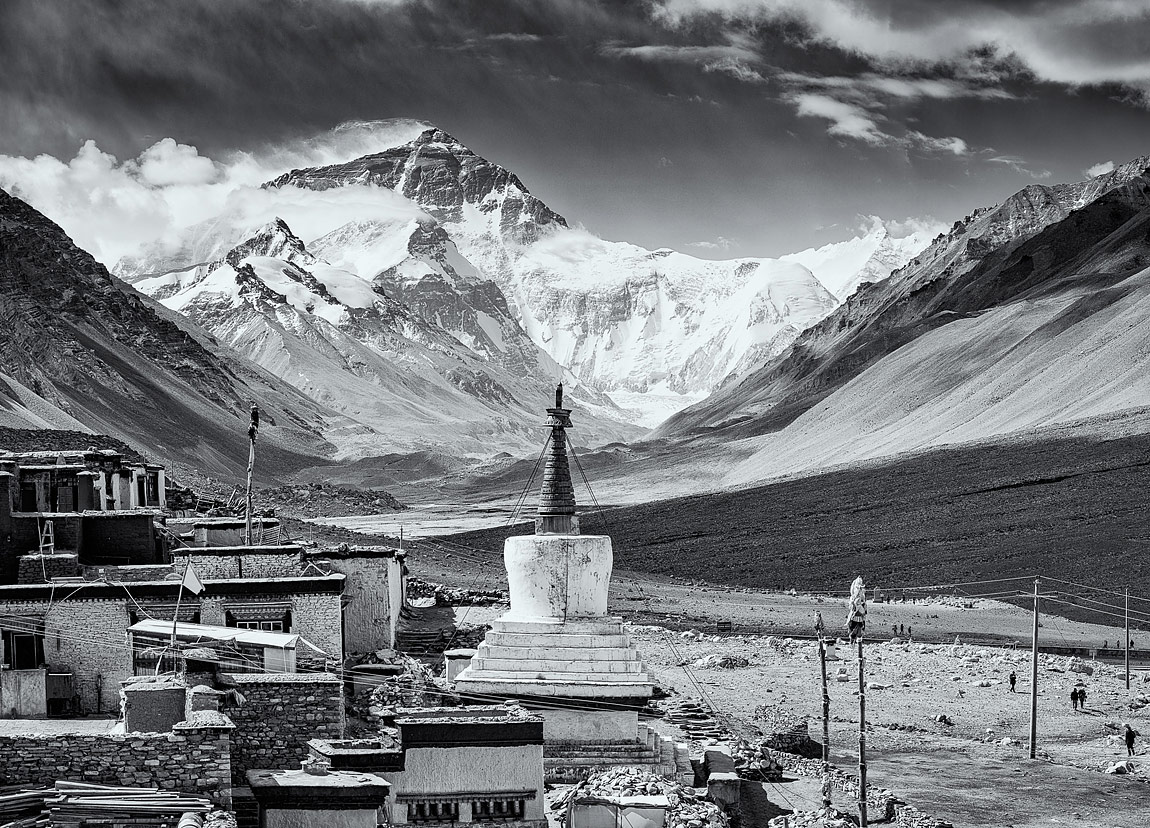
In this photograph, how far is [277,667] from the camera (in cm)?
1872

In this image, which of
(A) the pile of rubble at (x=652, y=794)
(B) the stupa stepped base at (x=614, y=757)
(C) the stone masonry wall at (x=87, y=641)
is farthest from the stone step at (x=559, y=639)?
(C) the stone masonry wall at (x=87, y=641)

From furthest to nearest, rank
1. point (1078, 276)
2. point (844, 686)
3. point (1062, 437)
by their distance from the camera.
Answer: point (1078, 276) → point (1062, 437) → point (844, 686)

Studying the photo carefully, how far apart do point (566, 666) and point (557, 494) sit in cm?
298

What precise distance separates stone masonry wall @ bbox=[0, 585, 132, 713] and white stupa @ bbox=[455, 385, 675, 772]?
5.45 metres

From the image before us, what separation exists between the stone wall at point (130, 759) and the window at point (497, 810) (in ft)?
14.2

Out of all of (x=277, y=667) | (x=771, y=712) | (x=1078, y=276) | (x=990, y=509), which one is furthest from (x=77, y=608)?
(x=1078, y=276)

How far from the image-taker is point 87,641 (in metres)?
19.5

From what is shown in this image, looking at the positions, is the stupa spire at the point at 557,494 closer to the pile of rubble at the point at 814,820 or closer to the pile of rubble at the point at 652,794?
the pile of rubble at the point at 652,794

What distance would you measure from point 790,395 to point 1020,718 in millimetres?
154700

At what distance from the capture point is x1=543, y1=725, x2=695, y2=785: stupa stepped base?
2155cm

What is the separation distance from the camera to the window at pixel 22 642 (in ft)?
63.1

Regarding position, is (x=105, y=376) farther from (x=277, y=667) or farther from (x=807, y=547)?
(x=277, y=667)

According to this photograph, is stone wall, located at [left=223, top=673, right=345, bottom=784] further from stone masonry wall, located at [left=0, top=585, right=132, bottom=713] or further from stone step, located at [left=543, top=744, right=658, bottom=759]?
stone step, located at [left=543, top=744, right=658, bottom=759]

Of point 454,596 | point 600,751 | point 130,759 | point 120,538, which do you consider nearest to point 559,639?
point 600,751
